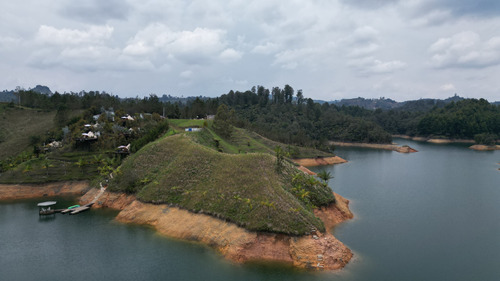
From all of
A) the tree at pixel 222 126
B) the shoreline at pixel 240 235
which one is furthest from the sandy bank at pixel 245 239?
the tree at pixel 222 126

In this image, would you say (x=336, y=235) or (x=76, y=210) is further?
(x=76, y=210)

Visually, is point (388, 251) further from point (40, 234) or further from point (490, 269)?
point (40, 234)

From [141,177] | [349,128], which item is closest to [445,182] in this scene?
[141,177]

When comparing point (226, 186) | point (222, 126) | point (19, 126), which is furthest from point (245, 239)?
point (19, 126)

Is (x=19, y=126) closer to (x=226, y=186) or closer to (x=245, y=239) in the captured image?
(x=226, y=186)

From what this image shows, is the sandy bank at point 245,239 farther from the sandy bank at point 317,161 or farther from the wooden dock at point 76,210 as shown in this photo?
the sandy bank at point 317,161

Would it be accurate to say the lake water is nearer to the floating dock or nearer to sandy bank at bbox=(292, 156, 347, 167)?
the floating dock

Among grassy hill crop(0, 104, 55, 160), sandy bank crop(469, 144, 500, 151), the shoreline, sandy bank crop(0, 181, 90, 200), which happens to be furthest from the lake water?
sandy bank crop(469, 144, 500, 151)
